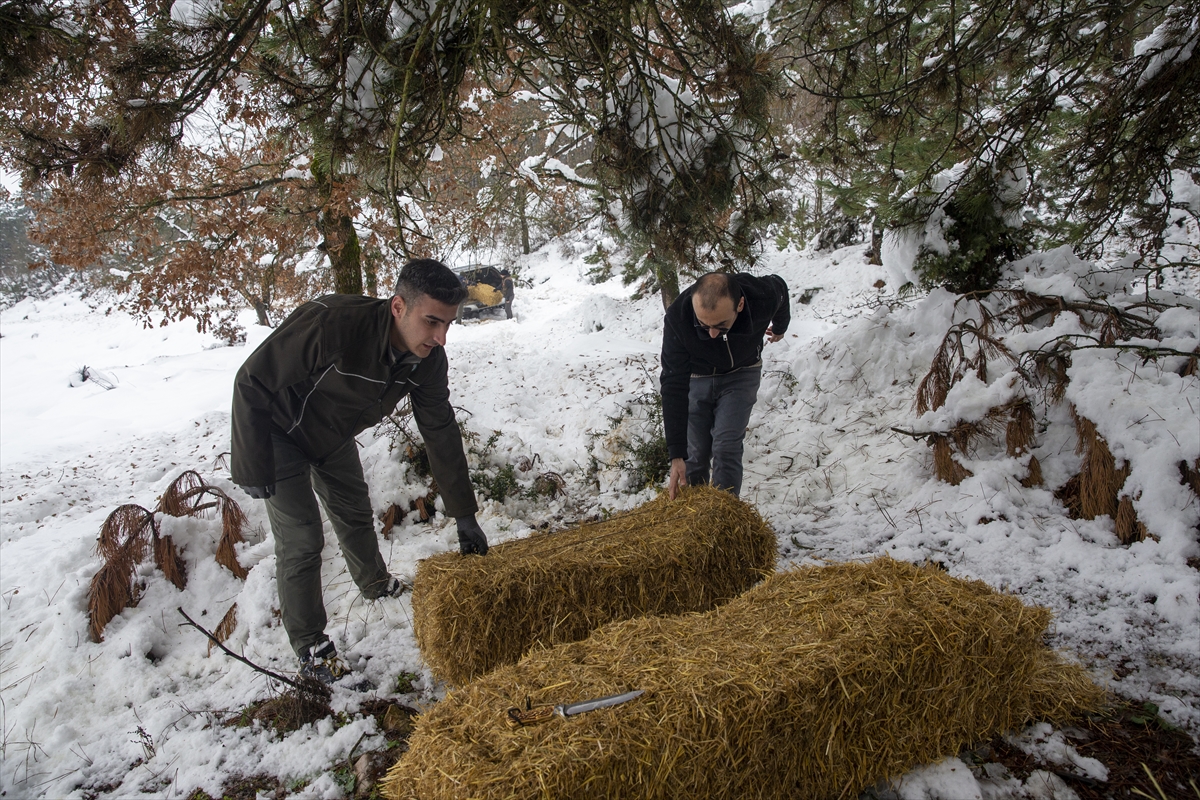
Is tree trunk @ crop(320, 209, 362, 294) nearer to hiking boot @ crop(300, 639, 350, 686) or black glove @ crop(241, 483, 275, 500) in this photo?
black glove @ crop(241, 483, 275, 500)

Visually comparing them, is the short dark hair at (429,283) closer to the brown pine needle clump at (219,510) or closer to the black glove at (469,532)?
the black glove at (469,532)

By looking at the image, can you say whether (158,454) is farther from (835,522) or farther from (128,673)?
(835,522)

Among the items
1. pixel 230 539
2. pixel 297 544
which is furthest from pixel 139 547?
pixel 297 544

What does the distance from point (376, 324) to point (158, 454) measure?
667cm

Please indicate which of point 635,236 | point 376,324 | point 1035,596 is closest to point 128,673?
point 376,324

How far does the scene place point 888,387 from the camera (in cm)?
550

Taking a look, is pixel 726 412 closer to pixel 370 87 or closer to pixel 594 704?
pixel 594 704

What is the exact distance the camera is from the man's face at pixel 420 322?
2730 millimetres

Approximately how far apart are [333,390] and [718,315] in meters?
2.10

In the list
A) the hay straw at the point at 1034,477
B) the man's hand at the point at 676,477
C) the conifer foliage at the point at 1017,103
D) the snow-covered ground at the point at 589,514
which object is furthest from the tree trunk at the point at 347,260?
the hay straw at the point at 1034,477

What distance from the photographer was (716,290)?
3.21 metres

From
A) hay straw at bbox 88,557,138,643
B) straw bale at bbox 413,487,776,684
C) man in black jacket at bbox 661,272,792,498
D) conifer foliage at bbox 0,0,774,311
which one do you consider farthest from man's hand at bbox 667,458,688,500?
hay straw at bbox 88,557,138,643

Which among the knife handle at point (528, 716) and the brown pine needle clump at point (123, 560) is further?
the brown pine needle clump at point (123, 560)

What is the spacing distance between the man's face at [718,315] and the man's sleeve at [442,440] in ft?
4.81
